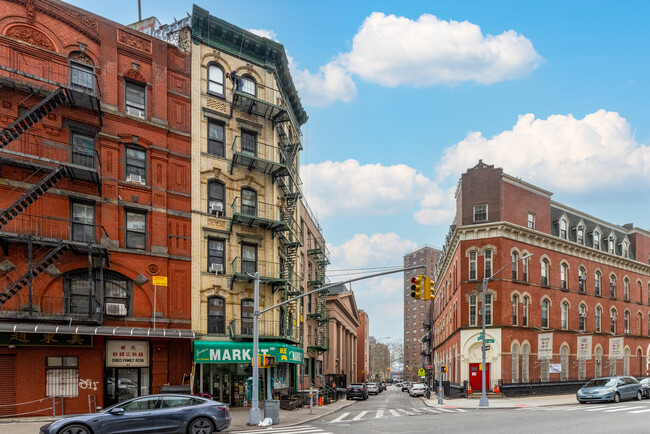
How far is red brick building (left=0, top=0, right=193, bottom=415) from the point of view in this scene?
22.7m

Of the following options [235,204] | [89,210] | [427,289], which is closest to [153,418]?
[427,289]

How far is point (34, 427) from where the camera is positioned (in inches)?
770

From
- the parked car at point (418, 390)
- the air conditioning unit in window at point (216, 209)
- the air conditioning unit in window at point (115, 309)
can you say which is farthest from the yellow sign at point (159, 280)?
the parked car at point (418, 390)

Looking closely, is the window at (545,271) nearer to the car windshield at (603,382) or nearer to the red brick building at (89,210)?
the car windshield at (603,382)

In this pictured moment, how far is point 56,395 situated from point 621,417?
23385mm

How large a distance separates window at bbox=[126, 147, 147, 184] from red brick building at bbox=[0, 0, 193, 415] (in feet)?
0.17

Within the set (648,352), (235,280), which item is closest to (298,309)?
(235,280)

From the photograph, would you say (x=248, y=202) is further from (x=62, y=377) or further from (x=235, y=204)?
(x=62, y=377)

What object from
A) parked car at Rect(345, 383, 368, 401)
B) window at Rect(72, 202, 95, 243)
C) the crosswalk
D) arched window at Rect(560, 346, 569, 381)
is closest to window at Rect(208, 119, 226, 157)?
window at Rect(72, 202, 95, 243)

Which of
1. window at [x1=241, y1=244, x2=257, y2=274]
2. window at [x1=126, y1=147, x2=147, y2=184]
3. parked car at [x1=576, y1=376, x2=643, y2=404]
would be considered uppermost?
window at [x1=126, y1=147, x2=147, y2=184]

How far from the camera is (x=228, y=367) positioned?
29.2 m

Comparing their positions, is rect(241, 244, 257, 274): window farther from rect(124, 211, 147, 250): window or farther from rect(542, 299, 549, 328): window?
rect(542, 299, 549, 328): window

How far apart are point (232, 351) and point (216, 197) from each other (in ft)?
28.2

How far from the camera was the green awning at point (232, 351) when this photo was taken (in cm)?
2722
